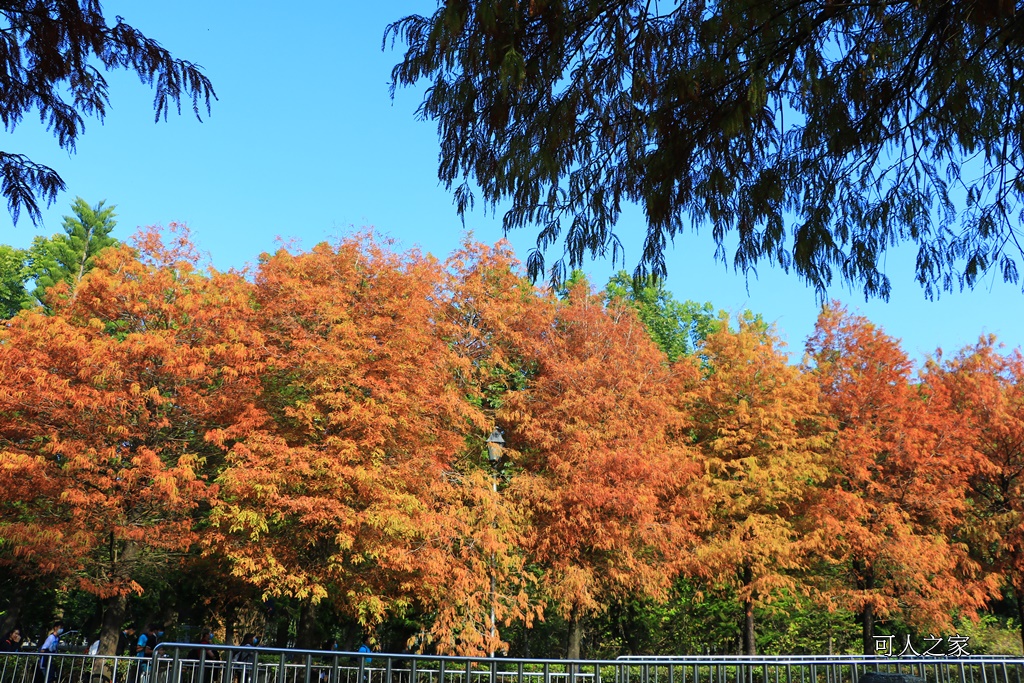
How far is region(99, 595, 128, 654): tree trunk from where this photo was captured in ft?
63.9

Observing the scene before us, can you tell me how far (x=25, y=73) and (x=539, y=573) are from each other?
800 inches

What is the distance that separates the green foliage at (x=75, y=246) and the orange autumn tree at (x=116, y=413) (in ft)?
110

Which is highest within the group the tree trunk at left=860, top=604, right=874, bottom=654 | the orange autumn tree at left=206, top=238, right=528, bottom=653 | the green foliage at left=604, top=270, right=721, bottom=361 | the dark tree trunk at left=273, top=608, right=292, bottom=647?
the green foliage at left=604, top=270, right=721, bottom=361

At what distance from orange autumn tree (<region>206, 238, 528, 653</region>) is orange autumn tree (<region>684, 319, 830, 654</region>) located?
23.8 ft

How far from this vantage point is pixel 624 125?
632 cm

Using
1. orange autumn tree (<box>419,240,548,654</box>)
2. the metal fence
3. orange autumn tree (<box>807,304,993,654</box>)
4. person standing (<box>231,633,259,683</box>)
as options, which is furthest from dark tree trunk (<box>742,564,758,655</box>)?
person standing (<box>231,633,259,683</box>)

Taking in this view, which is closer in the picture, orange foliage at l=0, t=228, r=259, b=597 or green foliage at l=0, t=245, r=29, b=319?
orange foliage at l=0, t=228, r=259, b=597

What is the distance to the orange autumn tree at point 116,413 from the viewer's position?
59.0 ft

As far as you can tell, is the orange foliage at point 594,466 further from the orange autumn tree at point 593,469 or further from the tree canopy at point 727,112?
the tree canopy at point 727,112

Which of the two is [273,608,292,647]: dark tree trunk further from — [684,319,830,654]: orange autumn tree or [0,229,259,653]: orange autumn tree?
[684,319,830,654]: orange autumn tree

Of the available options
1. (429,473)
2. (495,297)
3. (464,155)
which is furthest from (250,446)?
(464,155)

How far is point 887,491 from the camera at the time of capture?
25.7 metres

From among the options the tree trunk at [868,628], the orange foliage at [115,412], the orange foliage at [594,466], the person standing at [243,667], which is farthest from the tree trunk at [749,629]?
the person standing at [243,667]

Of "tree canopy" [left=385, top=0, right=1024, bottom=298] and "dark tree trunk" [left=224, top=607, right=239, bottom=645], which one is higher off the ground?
"tree canopy" [left=385, top=0, right=1024, bottom=298]
